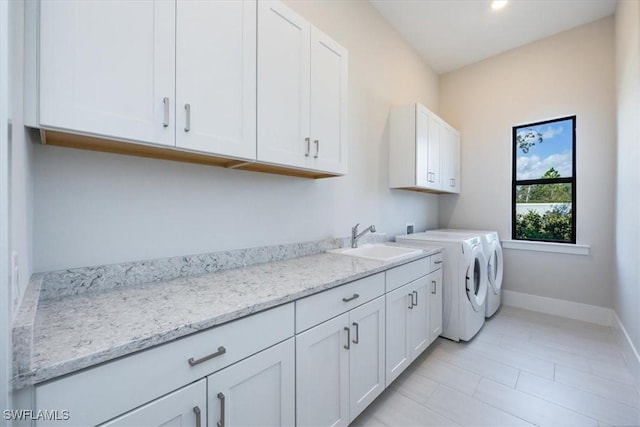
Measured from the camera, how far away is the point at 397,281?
5.75 ft

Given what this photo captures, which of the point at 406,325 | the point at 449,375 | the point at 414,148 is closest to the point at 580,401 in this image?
the point at 449,375

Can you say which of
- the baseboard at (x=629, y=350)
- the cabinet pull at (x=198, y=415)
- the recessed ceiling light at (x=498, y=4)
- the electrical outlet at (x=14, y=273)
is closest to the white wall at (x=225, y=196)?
the electrical outlet at (x=14, y=273)

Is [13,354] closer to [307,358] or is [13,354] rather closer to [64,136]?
[64,136]

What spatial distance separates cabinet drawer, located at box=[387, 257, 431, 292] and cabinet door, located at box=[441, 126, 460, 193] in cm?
152

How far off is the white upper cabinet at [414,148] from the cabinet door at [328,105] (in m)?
1.12

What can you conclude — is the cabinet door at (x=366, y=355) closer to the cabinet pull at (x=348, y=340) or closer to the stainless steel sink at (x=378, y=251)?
the cabinet pull at (x=348, y=340)

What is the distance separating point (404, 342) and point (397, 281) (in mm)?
448

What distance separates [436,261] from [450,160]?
1.71 meters

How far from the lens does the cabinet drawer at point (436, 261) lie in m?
2.25

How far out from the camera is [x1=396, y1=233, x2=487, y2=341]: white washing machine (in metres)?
2.39

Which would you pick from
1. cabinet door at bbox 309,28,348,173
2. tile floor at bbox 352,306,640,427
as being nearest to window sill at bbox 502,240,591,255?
tile floor at bbox 352,306,640,427

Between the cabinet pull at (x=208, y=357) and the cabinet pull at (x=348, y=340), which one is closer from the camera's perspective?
the cabinet pull at (x=208, y=357)

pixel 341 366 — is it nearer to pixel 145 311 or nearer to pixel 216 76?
pixel 145 311

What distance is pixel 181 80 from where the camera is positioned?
105 centimetres
